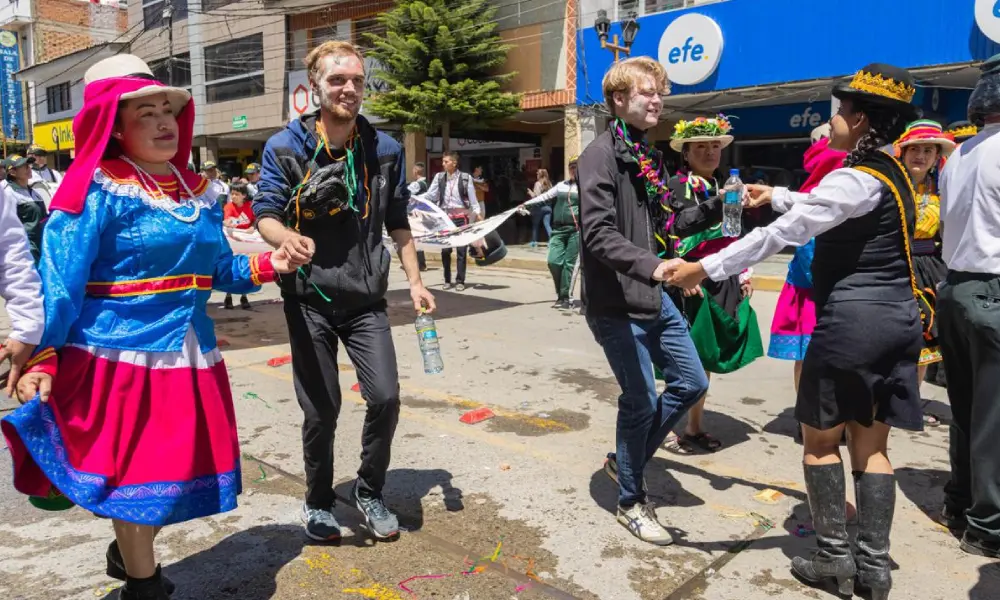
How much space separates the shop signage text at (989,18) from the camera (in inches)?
460

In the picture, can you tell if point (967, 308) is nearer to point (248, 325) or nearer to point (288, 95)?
point (248, 325)

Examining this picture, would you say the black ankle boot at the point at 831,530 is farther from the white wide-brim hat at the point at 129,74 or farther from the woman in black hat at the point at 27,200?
the woman in black hat at the point at 27,200

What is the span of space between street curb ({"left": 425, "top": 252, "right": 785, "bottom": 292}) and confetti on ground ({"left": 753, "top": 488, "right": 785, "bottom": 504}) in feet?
26.7

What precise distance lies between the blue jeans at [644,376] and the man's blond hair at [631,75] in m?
0.94

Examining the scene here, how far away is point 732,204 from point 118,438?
8.37 feet

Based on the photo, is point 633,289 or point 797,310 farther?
point 797,310

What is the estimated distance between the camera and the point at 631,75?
10.8 feet

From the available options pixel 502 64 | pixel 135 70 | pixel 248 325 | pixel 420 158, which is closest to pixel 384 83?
pixel 420 158

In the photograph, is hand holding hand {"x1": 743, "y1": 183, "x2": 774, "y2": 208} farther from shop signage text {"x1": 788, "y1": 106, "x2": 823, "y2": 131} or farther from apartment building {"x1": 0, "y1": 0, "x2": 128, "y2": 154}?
apartment building {"x1": 0, "y1": 0, "x2": 128, "y2": 154}

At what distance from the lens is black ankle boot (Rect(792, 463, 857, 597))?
2889mm

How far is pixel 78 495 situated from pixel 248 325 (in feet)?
22.2

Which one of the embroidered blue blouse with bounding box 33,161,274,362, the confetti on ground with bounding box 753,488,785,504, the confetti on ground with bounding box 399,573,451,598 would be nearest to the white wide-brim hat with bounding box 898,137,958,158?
the confetti on ground with bounding box 753,488,785,504

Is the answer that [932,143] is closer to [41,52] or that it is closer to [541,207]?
[541,207]

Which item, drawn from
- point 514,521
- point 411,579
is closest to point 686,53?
point 514,521
